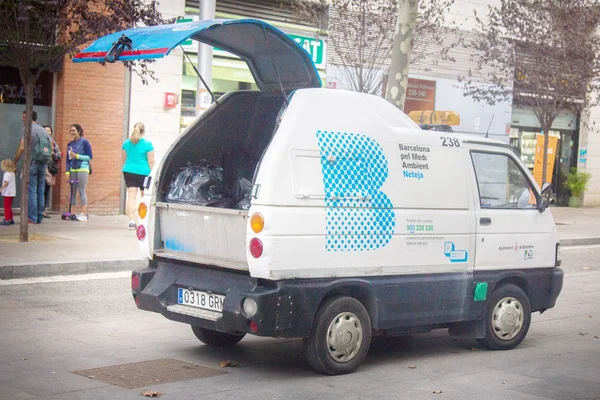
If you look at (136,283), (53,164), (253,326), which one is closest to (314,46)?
(53,164)

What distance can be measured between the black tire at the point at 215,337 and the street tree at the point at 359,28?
1389cm

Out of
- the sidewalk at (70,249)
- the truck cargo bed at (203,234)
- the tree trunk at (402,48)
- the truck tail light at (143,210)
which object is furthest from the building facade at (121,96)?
the truck cargo bed at (203,234)

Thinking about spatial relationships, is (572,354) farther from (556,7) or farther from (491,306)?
(556,7)

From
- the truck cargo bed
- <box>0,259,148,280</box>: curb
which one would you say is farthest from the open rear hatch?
<box>0,259,148,280</box>: curb

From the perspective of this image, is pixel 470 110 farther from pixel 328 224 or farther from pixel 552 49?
pixel 328 224

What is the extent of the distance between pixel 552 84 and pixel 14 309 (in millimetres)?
16546

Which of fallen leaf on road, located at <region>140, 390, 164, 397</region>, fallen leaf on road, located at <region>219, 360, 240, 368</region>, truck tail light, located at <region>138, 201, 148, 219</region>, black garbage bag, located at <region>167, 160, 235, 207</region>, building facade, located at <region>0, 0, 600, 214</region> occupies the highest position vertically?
building facade, located at <region>0, 0, 600, 214</region>

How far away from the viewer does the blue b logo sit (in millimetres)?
6879

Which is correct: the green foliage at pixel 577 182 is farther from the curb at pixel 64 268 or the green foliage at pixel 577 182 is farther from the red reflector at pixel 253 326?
the red reflector at pixel 253 326

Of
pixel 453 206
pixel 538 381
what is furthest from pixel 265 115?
pixel 538 381

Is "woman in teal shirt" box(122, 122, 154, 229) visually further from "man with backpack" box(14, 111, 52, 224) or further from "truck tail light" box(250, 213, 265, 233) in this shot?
"truck tail light" box(250, 213, 265, 233)

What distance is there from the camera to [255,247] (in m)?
6.59

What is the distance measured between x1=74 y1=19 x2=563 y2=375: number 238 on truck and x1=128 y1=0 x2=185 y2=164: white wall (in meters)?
11.7

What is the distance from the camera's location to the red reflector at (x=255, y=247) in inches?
259
